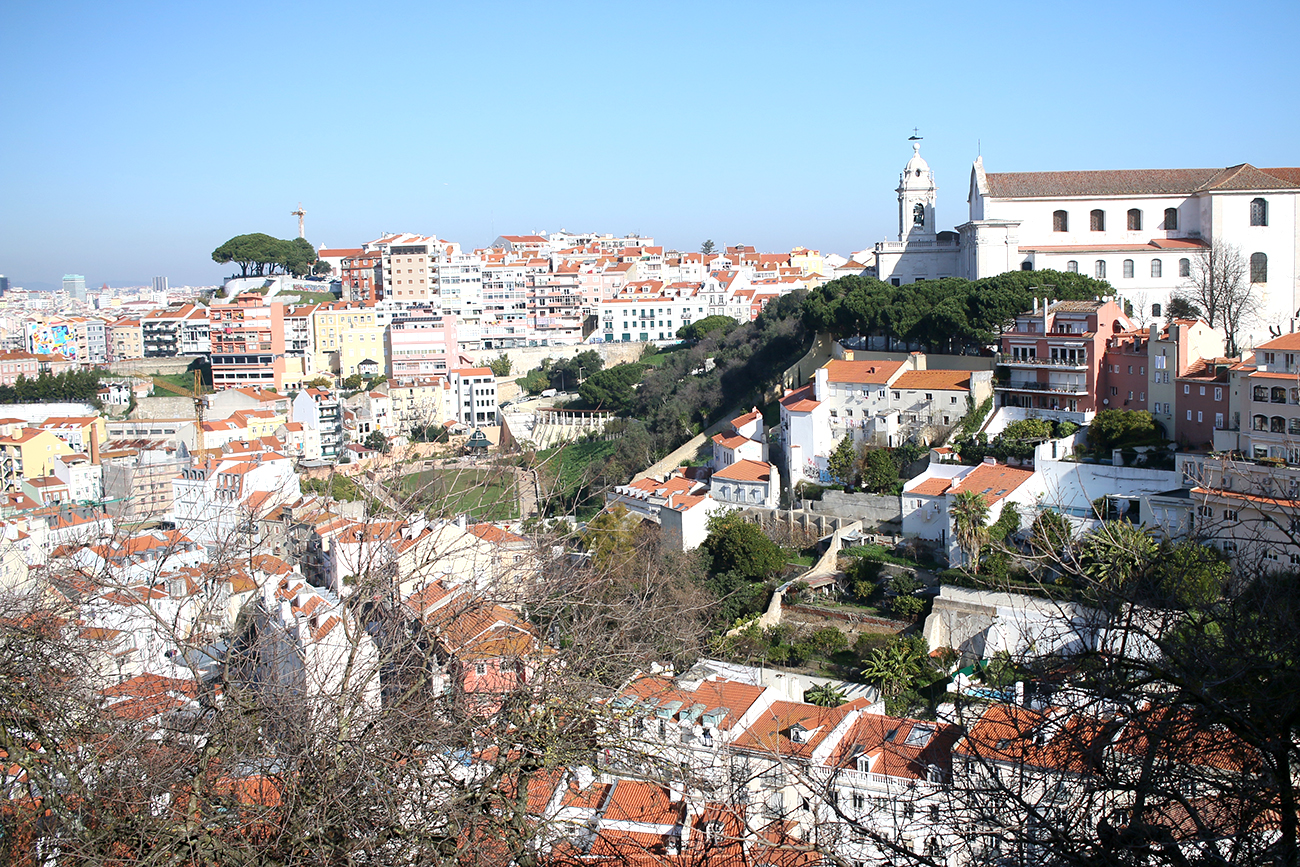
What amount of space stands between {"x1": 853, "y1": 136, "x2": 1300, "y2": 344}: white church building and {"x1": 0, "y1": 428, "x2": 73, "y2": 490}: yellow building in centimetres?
2376

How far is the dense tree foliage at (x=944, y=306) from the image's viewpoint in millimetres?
20562

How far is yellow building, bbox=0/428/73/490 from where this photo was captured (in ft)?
102

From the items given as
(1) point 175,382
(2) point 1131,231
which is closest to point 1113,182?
(2) point 1131,231

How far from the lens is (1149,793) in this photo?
3.17 meters

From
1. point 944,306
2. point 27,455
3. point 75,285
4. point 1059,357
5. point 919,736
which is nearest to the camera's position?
point 919,736

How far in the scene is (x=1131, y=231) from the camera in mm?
24656

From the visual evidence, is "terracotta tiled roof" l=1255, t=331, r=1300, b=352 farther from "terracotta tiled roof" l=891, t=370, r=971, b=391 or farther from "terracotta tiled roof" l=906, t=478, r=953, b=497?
"terracotta tiled roof" l=891, t=370, r=971, b=391

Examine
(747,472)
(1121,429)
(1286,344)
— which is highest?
(1286,344)

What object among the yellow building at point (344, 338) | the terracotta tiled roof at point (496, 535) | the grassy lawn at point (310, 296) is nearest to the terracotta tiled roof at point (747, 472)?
the terracotta tiled roof at point (496, 535)

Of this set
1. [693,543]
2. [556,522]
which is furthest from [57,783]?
[693,543]

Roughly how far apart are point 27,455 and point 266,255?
2502 centimetres

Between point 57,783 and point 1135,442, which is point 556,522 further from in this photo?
point 1135,442

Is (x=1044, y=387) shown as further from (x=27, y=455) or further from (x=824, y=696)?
(x=27, y=455)

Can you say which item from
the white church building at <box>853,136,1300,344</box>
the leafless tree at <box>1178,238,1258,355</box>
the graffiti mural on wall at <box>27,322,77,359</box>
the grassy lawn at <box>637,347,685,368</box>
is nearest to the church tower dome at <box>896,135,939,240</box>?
the white church building at <box>853,136,1300,344</box>
